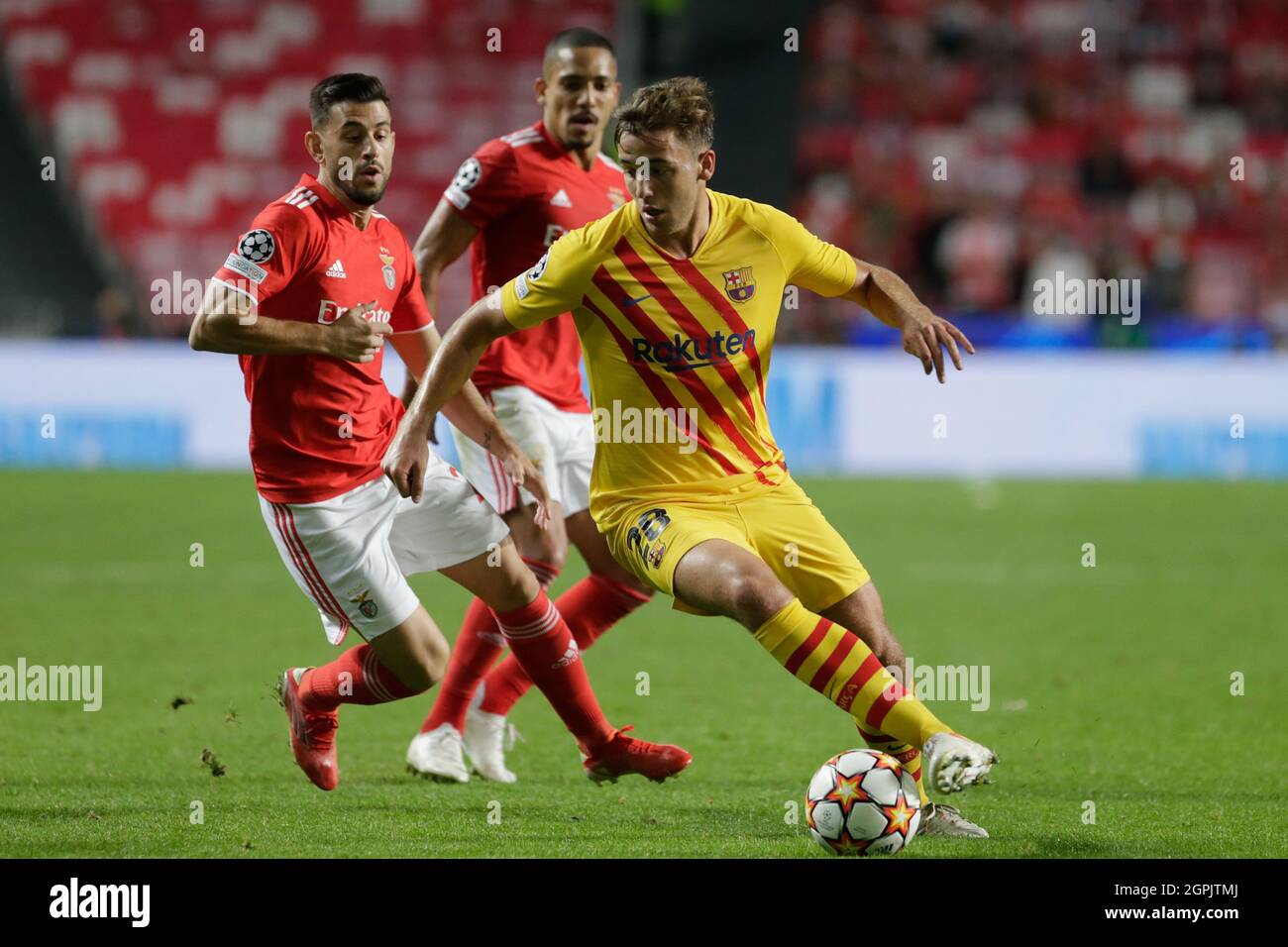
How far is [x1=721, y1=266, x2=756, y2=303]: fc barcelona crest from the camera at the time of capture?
4938mm

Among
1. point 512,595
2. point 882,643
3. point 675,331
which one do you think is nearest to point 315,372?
point 512,595

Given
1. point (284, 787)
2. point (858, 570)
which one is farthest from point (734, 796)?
point (284, 787)

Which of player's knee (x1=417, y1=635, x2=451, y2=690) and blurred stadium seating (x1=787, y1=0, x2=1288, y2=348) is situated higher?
blurred stadium seating (x1=787, y1=0, x2=1288, y2=348)

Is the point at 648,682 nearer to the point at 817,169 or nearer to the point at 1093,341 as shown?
the point at 1093,341

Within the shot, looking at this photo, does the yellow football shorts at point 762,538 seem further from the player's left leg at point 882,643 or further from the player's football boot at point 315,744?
the player's football boot at point 315,744

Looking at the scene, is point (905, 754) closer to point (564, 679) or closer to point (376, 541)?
point (564, 679)

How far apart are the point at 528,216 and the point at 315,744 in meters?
2.08

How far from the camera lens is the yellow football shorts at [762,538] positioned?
15.6 ft

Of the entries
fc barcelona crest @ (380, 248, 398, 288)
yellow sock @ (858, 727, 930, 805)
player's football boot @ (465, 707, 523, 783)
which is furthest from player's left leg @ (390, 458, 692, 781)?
yellow sock @ (858, 727, 930, 805)

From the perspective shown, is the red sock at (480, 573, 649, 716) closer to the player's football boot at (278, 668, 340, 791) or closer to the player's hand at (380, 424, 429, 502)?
the player's football boot at (278, 668, 340, 791)

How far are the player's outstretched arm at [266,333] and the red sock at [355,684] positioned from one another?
3.39 feet

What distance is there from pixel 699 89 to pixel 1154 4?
807 inches

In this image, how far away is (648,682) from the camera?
25.4ft

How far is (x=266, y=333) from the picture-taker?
485 centimetres
